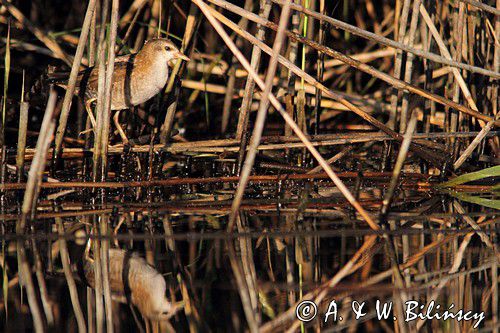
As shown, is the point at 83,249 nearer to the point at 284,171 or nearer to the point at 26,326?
the point at 26,326

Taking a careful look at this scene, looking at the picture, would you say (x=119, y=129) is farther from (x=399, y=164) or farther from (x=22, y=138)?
(x=399, y=164)

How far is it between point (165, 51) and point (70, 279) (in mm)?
2696

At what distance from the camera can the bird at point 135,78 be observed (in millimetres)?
6656

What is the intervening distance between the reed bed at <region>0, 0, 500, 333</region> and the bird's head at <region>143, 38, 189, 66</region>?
0.26 m

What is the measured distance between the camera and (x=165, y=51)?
21.9 feet

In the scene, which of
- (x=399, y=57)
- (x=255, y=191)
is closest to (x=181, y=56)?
(x=255, y=191)

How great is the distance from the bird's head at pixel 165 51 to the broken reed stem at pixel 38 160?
2095 millimetres

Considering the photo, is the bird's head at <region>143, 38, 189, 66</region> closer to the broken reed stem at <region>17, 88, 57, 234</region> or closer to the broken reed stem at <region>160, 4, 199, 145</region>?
the broken reed stem at <region>160, 4, 199, 145</region>

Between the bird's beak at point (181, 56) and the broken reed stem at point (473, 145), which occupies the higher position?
the bird's beak at point (181, 56)

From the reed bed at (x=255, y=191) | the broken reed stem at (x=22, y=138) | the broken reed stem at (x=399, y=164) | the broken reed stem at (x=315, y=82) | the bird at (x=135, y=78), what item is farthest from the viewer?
the bird at (x=135, y=78)

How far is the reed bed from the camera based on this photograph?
4113 mm

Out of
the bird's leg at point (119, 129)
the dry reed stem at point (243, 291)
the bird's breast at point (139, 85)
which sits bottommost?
the dry reed stem at point (243, 291)

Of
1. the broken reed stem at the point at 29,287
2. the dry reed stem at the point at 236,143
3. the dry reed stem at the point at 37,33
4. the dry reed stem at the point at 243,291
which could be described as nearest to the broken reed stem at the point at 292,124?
the dry reed stem at the point at 243,291

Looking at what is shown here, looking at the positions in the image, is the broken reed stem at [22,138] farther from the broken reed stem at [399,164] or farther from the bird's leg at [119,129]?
the broken reed stem at [399,164]
